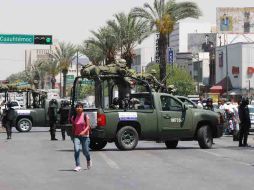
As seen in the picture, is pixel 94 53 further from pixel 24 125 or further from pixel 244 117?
pixel 244 117

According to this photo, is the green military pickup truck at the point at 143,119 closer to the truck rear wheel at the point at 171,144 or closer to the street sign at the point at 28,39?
the truck rear wheel at the point at 171,144

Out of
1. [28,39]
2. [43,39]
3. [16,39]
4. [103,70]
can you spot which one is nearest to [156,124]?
[103,70]

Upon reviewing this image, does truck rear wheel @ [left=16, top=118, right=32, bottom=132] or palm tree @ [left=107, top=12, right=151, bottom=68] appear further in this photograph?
palm tree @ [left=107, top=12, right=151, bottom=68]

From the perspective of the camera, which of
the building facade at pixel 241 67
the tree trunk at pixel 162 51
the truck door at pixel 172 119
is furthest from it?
the building facade at pixel 241 67

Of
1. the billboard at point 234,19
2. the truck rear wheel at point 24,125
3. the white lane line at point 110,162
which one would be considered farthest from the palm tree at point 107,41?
the billboard at point 234,19

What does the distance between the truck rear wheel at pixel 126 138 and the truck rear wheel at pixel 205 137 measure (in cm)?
239

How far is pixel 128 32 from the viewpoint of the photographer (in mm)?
63500

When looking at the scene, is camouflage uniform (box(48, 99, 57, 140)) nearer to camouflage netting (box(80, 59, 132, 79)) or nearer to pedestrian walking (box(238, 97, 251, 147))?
camouflage netting (box(80, 59, 132, 79))

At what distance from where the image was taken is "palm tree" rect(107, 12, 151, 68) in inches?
2432

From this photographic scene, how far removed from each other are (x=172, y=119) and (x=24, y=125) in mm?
19632

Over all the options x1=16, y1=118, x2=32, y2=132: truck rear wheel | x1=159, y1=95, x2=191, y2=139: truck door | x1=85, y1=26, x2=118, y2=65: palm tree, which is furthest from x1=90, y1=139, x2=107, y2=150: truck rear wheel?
x1=85, y1=26, x2=118, y2=65: palm tree

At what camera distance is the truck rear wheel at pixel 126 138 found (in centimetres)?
2416

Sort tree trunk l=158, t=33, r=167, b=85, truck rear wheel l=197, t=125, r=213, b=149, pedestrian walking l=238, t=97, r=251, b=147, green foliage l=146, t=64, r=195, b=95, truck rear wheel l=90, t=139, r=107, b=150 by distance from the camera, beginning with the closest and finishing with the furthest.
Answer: truck rear wheel l=90, t=139, r=107, b=150 → truck rear wheel l=197, t=125, r=213, b=149 → pedestrian walking l=238, t=97, r=251, b=147 → tree trunk l=158, t=33, r=167, b=85 → green foliage l=146, t=64, r=195, b=95

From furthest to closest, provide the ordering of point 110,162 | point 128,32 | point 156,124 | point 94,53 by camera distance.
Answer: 1. point 94,53
2. point 128,32
3. point 156,124
4. point 110,162
